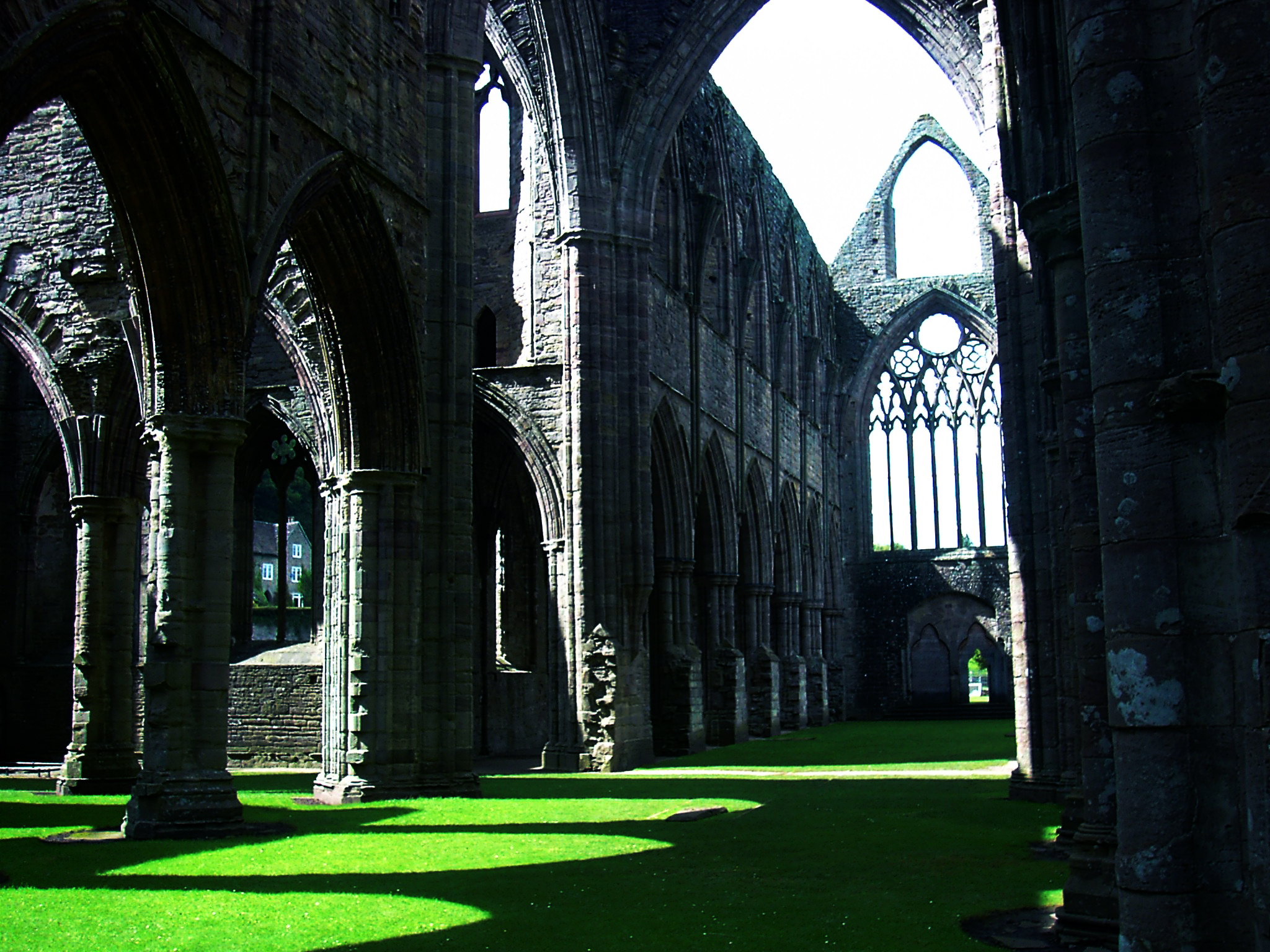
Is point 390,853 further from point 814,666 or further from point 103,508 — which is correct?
point 814,666

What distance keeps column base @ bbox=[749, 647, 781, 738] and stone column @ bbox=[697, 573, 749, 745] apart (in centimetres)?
152

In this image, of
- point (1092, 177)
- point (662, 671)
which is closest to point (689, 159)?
point (662, 671)

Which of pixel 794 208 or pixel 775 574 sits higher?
pixel 794 208

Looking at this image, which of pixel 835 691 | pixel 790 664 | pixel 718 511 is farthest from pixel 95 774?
pixel 835 691

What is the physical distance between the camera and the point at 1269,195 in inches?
126

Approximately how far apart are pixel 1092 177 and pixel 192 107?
23.5 ft

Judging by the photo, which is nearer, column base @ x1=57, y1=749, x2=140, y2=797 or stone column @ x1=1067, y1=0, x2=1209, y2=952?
stone column @ x1=1067, y1=0, x2=1209, y2=952

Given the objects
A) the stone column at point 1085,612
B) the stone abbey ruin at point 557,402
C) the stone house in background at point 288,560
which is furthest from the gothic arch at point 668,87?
the stone house in background at point 288,560

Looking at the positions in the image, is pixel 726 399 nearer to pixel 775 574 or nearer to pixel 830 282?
pixel 775 574

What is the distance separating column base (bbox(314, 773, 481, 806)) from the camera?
1132 centimetres

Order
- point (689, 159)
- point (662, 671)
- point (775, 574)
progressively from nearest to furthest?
point (662, 671)
point (689, 159)
point (775, 574)

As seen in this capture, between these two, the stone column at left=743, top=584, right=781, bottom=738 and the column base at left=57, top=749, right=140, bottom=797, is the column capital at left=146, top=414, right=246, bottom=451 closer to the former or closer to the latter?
the column base at left=57, top=749, right=140, bottom=797

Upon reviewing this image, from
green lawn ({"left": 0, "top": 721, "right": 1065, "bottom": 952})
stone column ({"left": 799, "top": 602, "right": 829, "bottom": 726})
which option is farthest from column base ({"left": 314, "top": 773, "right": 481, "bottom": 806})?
stone column ({"left": 799, "top": 602, "right": 829, "bottom": 726})

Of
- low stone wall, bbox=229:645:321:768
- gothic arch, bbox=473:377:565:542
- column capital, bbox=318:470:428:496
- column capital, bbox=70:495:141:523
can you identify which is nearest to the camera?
column capital, bbox=318:470:428:496
